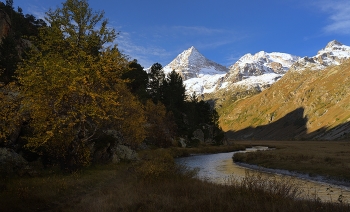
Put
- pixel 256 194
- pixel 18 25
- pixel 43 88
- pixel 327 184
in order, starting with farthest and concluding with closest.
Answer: pixel 18 25 < pixel 327 184 < pixel 43 88 < pixel 256 194

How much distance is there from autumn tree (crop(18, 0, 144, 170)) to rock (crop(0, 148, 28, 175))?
5.49 ft

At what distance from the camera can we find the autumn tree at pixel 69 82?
23.4 m

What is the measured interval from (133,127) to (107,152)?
47.9 feet

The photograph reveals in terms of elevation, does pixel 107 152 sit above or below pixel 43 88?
below

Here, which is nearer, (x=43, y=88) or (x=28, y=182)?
(x=28, y=182)

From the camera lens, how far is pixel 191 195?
1702 cm

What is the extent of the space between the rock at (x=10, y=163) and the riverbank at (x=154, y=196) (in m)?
1.40

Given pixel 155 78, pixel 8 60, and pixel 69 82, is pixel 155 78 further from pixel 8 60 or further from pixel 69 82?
pixel 69 82

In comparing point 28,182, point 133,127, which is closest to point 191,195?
point 28,182

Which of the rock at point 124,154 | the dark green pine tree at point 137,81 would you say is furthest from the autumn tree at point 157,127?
the rock at point 124,154

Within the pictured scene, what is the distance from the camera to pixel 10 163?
22.5m

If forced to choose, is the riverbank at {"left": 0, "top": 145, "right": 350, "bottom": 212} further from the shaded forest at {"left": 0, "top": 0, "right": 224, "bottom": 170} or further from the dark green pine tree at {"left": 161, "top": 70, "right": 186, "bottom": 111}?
the dark green pine tree at {"left": 161, "top": 70, "right": 186, "bottom": 111}

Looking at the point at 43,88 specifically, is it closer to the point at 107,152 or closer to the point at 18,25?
the point at 107,152

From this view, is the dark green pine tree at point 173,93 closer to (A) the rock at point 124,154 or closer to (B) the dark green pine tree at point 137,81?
(B) the dark green pine tree at point 137,81
